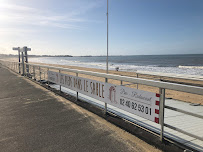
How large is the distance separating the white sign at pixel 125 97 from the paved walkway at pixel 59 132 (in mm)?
471

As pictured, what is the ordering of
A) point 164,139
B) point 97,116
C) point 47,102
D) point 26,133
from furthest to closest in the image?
point 47,102, point 97,116, point 26,133, point 164,139

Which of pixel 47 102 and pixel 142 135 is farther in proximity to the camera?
pixel 47 102

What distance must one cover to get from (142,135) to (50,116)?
2.31 m

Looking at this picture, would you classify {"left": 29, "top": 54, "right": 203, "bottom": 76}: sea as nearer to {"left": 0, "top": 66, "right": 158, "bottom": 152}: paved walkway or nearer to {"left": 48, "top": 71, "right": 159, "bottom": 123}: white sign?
{"left": 48, "top": 71, "right": 159, "bottom": 123}: white sign

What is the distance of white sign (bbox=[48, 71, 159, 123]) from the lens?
9.06 feet

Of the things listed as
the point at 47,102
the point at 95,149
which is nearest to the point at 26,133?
the point at 95,149

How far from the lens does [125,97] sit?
3.27 m

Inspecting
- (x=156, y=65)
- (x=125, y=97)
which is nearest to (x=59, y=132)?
(x=125, y=97)

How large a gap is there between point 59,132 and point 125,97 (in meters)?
1.47

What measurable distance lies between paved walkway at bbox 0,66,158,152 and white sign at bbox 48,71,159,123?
18.5 inches

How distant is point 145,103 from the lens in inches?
112

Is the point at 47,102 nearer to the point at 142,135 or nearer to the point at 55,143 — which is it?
the point at 55,143

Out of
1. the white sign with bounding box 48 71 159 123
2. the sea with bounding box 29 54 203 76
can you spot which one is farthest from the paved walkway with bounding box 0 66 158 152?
the sea with bounding box 29 54 203 76

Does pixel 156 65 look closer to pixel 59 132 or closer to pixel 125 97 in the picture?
pixel 125 97
